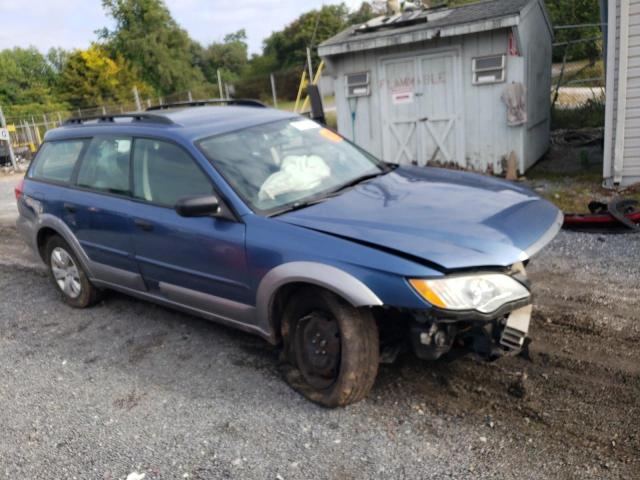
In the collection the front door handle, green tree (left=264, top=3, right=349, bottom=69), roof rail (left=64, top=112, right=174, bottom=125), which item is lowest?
the front door handle

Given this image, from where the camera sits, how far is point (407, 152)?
10.7m

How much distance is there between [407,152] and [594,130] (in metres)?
4.77

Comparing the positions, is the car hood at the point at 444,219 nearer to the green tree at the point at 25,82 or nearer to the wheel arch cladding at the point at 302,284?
the wheel arch cladding at the point at 302,284

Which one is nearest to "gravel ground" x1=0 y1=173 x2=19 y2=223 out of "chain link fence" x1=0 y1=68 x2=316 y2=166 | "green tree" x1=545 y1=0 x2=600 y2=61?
"chain link fence" x1=0 y1=68 x2=316 y2=166

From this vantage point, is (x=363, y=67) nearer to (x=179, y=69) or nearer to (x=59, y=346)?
(x=59, y=346)

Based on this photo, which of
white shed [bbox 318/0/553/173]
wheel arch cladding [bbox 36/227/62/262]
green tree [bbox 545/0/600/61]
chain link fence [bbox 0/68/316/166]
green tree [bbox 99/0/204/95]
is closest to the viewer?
wheel arch cladding [bbox 36/227/62/262]

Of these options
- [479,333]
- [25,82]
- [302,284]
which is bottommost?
[479,333]

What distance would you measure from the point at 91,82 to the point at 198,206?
45864 millimetres

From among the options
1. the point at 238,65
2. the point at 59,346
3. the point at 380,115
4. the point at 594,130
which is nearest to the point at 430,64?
the point at 380,115

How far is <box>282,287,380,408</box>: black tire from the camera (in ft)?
10.4

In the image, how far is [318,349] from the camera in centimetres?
338

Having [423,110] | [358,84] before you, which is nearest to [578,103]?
[423,110]

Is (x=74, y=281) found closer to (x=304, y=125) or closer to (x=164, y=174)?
(x=164, y=174)

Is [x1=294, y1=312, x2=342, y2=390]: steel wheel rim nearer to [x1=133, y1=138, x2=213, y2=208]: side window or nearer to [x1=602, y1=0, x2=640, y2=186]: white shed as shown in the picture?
[x1=133, y1=138, x2=213, y2=208]: side window
